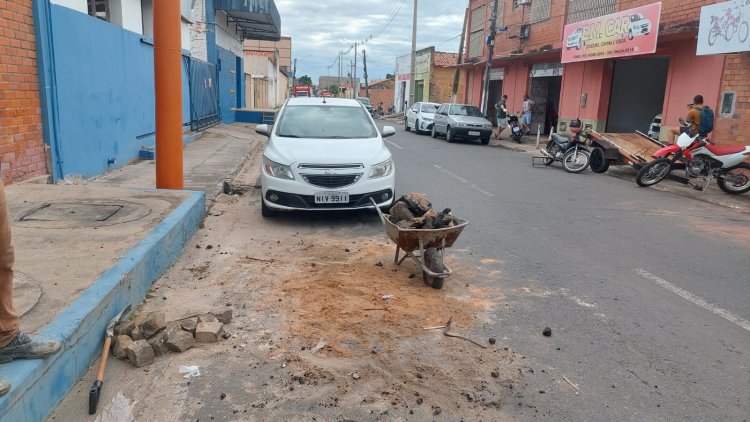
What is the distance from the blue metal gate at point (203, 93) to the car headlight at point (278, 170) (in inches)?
473

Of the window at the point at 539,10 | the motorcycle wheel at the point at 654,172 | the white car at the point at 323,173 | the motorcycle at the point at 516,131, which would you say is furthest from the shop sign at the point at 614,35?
the white car at the point at 323,173

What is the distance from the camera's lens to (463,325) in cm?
452

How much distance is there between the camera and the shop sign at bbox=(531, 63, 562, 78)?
2464cm

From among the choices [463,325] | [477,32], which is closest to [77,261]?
[463,325]

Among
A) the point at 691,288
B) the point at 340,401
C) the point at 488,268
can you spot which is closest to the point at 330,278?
the point at 488,268

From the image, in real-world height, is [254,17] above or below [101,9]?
above

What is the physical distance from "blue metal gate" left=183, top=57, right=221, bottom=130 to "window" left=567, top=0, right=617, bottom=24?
14.4 metres

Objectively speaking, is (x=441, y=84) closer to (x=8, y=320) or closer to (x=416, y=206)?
(x=416, y=206)

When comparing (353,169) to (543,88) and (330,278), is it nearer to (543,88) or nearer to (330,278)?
(330,278)

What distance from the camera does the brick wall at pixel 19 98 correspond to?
22.8ft

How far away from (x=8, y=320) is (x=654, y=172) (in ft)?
41.3

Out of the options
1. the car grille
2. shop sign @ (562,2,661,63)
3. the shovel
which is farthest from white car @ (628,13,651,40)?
the shovel

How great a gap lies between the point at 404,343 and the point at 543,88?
25.6 meters

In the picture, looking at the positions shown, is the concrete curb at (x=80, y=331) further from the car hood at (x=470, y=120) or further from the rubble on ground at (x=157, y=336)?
the car hood at (x=470, y=120)
